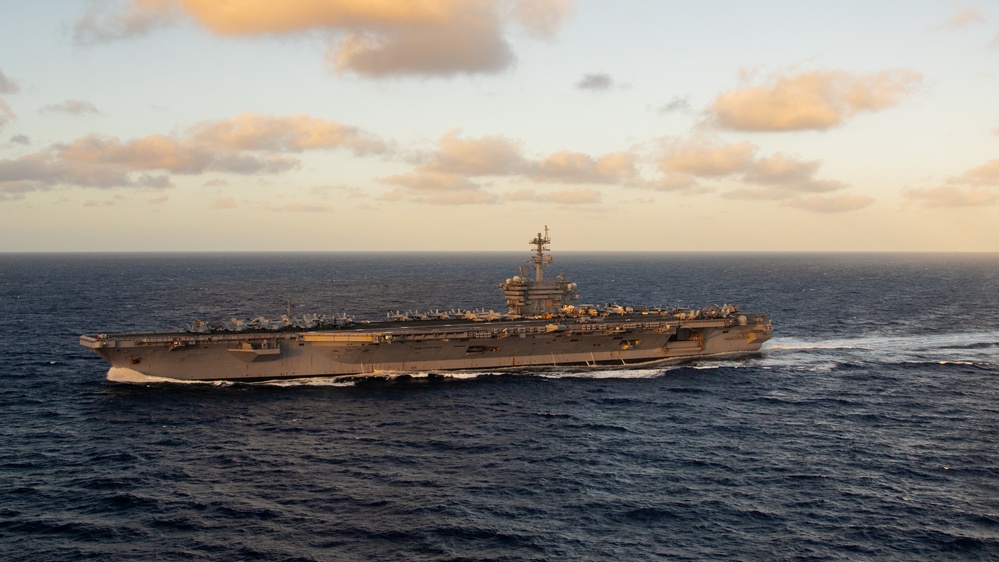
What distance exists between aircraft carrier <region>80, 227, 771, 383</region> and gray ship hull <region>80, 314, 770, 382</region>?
53mm

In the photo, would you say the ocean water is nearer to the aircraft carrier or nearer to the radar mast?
the aircraft carrier

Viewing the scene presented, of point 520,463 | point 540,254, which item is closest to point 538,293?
point 540,254

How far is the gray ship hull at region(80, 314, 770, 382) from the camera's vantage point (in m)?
37.2

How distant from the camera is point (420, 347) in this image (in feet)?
131

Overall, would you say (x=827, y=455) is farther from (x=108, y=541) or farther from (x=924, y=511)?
(x=108, y=541)

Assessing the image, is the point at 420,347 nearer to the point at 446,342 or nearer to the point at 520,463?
the point at 446,342

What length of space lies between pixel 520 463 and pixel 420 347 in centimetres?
1459

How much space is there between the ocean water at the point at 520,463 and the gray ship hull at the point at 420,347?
4.16 ft

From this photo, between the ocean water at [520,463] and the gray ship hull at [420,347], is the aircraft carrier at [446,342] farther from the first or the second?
the ocean water at [520,463]

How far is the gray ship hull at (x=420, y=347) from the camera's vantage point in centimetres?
3722

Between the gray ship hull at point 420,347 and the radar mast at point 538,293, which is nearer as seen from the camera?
the gray ship hull at point 420,347

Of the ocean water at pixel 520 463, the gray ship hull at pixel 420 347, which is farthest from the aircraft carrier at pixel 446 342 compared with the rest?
the ocean water at pixel 520 463

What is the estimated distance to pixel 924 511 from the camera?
72.8 ft

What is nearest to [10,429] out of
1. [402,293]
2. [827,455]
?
[827,455]
